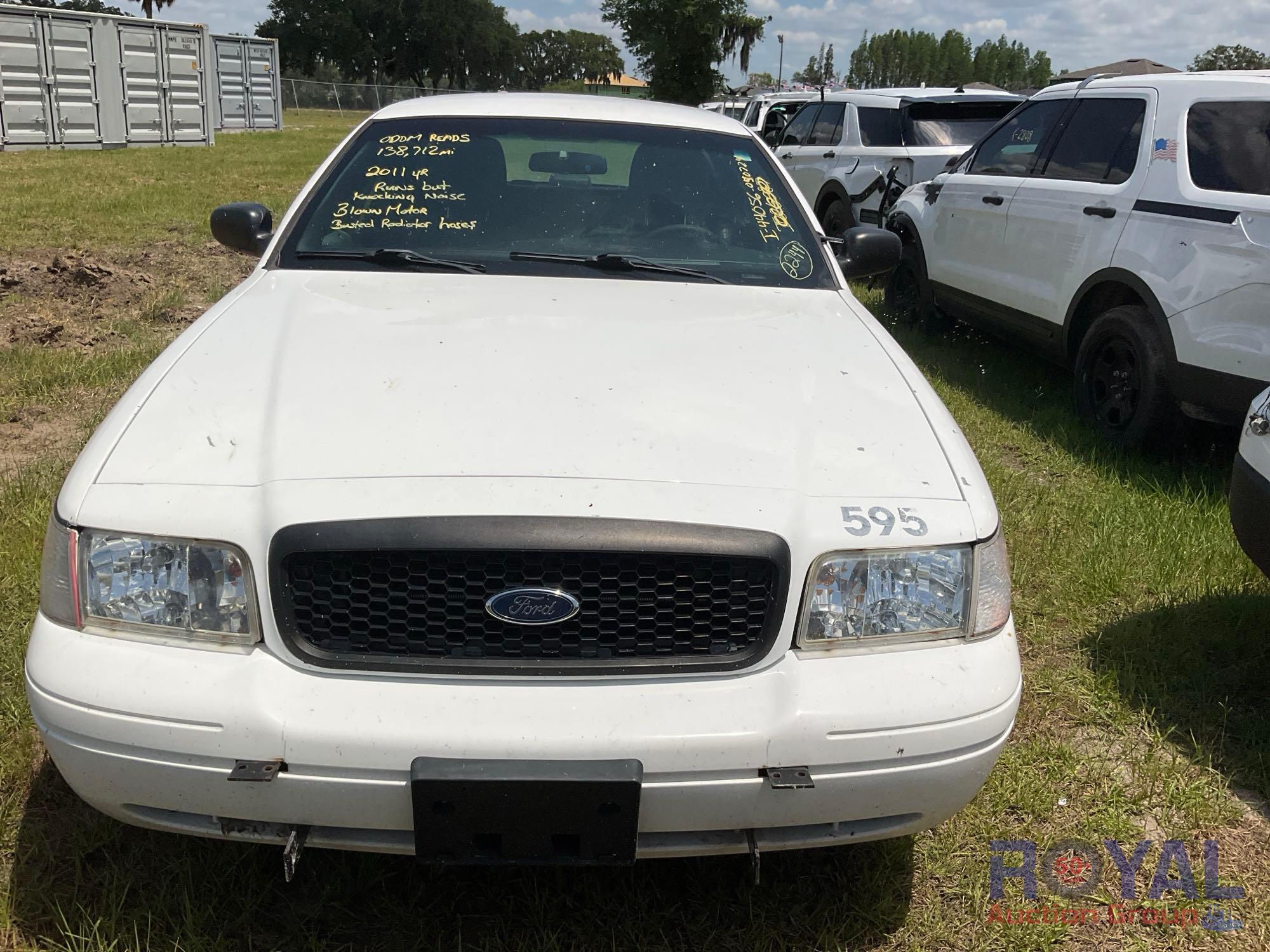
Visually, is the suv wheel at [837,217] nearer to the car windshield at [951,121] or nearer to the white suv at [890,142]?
the white suv at [890,142]

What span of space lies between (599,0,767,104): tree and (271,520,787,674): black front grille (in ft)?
153

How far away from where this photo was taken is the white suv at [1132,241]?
4273mm

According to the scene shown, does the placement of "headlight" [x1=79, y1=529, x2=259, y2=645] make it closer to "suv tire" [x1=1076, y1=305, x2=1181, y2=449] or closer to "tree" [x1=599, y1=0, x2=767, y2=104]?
"suv tire" [x1=1076, y1=305, x2=1181, y2=449]

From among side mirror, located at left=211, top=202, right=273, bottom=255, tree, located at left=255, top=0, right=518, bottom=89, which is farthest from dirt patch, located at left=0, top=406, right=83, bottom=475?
tree, located at left=255, top=0, right=518, bottom=89

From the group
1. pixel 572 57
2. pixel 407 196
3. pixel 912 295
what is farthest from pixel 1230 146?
pixel 572 57

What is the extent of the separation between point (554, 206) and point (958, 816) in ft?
6.82

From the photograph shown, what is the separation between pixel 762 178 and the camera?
3555 millimetres

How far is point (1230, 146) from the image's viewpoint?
4473 millimetres

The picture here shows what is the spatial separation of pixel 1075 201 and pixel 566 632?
178 inches

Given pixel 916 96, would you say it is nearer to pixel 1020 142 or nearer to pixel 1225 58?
pixel 1020 142

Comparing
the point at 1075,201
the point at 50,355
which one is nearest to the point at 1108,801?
the point at 1075,201

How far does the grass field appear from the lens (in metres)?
2.23

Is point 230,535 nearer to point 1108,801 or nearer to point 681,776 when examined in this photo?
point 681,776

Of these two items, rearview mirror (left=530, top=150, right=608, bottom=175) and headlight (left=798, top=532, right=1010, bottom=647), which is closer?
headlight (left=798, top=532, right=1010, bottom=647)
